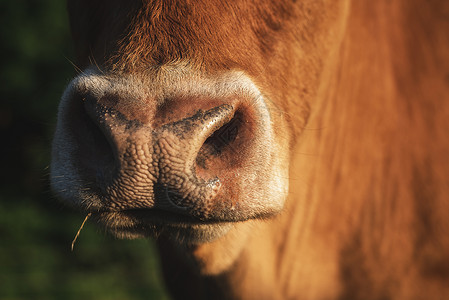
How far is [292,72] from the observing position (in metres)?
2.12

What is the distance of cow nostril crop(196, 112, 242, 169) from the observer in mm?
1551

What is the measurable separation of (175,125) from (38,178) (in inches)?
315

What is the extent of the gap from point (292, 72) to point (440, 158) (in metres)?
1.21

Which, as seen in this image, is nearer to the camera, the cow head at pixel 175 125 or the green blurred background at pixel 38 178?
the cow head at pixel 175 125

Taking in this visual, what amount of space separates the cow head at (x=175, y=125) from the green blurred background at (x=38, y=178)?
697 centimetres

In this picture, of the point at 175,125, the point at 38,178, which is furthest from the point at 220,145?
the point at 38,178

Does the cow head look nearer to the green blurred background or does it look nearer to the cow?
the cow

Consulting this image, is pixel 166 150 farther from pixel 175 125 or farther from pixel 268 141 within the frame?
pixel 268 141

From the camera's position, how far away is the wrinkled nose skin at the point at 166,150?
1.48 m

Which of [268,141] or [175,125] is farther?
[268,141]

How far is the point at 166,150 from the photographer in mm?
1478

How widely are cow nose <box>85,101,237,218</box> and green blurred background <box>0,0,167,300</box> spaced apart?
23.2 feet

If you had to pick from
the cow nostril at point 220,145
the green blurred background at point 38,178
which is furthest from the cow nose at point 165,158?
the green blurred background at point 38,178

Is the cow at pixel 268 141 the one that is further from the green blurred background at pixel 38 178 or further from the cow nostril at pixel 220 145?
the green blurred background at pixel 38 178
